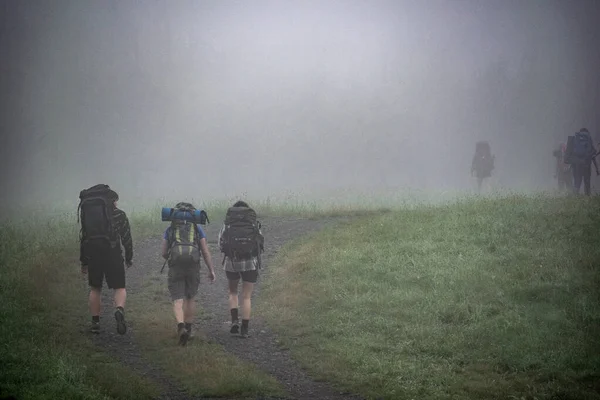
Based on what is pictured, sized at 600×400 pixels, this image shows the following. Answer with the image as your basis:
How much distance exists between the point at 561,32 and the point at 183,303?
345 feet

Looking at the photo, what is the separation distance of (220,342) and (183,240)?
1.99 metres

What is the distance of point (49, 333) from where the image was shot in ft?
35.8

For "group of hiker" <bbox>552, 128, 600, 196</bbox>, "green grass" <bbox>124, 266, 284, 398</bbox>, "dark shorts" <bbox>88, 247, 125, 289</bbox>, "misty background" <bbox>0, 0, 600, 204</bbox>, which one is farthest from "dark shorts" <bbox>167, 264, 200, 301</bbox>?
"misty background" <bbox>0, 0, 600, 204</bbox>

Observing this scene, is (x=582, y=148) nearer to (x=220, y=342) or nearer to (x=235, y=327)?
(x=235, y=327)

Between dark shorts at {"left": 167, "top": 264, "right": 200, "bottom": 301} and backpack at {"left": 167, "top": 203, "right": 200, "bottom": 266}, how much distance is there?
0.38 feet

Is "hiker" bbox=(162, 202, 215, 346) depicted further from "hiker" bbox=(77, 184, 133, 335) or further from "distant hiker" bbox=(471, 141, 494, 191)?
"distant hiker" bbox=(471, 141, 494, 191)

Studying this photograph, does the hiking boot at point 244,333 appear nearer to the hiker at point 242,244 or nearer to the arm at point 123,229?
the hiker at point 242,244

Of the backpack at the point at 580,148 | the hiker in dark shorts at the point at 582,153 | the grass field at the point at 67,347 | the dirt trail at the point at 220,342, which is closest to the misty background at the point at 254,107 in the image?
the hiker in dark shorts at the point at 582,153

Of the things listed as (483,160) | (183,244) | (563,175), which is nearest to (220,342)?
(183,244)

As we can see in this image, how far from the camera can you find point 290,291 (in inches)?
571

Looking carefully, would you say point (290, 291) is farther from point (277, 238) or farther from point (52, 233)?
point (52, 233)

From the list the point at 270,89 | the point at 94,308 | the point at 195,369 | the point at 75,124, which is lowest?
the point at 195,369

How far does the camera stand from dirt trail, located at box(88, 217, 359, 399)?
9068 millimetres

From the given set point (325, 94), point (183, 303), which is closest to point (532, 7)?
point (325, 94)
